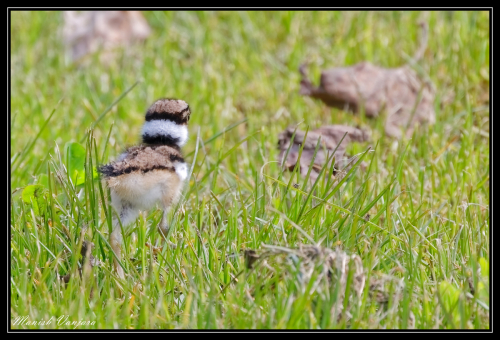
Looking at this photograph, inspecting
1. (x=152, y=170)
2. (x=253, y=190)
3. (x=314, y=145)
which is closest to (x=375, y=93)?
(x=314, y=145)

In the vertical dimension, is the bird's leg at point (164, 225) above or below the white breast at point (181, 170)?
below

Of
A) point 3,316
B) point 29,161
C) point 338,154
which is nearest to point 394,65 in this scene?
point 338,154

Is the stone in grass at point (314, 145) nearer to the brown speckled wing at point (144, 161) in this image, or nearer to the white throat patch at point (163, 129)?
the white throat patch at point (163, 129)

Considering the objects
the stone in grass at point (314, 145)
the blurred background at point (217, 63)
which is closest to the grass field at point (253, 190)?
the blurred background at point (217, 63)

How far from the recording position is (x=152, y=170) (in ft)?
9.37

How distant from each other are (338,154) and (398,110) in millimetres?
1278

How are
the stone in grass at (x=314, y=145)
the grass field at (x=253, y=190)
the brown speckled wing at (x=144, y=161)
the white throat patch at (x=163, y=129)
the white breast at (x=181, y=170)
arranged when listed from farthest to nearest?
the stone in grass at (x=314, y=145) → the white throat patch at (x=163, y=129) → the white breast at (x=181, y=170) → the brown speckled wing at (x=144, y=161) → the grass field at (x=253, y=190)

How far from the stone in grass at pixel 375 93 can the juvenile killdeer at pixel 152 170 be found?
215cm

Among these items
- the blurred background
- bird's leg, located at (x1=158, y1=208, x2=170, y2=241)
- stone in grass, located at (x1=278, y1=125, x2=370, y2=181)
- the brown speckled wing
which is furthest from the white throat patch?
the blurred background

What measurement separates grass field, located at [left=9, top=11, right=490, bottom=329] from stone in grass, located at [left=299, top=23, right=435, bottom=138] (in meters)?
0.11

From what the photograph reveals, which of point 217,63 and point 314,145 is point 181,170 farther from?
point 217,63

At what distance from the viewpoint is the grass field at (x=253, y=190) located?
2527 millimetres

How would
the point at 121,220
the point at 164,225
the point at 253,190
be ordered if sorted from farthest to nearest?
the point at 253,190 < the point at 164,225 < the point at 121,220

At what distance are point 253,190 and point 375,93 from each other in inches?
76.9
